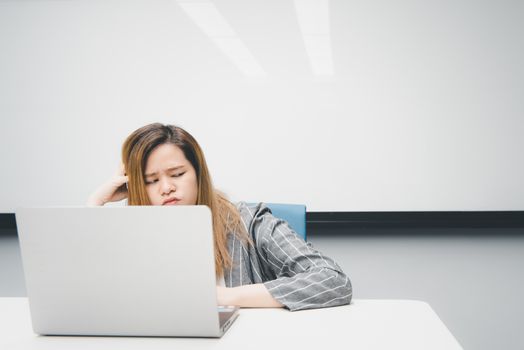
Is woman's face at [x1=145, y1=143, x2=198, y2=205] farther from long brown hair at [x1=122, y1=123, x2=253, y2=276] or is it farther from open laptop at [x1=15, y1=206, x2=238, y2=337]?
open laptop at [x1=15, y1=206, x2=238, y2=337]

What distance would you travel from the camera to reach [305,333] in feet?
2.34

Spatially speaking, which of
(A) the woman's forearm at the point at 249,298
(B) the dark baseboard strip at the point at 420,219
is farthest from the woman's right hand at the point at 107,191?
(B) the dark baseboard strip at the point at 420,219

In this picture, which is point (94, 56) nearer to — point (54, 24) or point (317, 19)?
point (54, 24)

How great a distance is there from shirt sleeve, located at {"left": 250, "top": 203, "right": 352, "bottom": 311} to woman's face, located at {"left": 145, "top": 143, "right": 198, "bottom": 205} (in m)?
0.20

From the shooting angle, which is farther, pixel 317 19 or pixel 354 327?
pixel 317 19

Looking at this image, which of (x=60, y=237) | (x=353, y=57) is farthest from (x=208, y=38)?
(x=60, y=237)

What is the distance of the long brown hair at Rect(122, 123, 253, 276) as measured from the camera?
112 cm

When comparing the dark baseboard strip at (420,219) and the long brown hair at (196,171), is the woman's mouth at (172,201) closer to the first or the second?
the long brown hair at (196,171)

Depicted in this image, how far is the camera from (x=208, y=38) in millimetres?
2160

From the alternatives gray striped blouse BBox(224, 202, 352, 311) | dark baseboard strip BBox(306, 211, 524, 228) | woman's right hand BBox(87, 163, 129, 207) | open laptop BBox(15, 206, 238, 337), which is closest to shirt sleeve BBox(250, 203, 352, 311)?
gray striped blouse BBox(224, 202, 352, 311)

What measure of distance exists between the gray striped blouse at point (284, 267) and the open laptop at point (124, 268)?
0.69 ft

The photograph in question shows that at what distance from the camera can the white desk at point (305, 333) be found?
67 cm

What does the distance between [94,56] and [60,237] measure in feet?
5.94

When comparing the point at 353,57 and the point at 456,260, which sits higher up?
the point at 353,57
